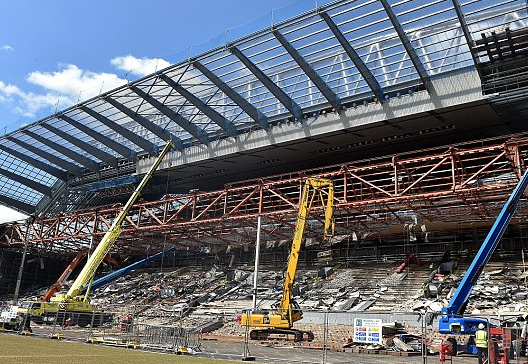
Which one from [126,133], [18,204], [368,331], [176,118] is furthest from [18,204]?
[368,331]

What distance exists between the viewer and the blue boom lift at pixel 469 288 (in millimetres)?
14203

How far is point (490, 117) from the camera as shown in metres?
32.0

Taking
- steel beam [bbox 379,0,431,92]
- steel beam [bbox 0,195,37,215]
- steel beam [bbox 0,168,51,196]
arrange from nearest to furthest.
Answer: steel beam [bbox 379,0,431,92]
steel beam [bbox 0,168,51,196]
steel beam [bbox 0,195,37,215]

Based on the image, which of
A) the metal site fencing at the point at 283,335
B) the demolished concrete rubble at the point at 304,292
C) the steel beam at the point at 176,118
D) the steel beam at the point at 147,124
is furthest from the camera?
the steel beam at the point at 147,124

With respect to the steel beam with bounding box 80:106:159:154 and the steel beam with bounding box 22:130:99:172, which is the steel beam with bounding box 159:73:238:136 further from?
the steel beam with bounding box 22:130:99:172

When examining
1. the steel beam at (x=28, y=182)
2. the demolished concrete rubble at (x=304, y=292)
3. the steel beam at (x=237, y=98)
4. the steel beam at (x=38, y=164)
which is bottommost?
the demolished concrete rubble at (x=304, y=292)

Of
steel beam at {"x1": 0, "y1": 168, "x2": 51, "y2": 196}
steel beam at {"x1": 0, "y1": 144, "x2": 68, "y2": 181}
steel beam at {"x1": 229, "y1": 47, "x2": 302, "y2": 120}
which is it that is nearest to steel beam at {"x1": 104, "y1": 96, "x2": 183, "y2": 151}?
steel beam at {"x1": 229, "y1": 47, "x2": 302, "y2": 120}

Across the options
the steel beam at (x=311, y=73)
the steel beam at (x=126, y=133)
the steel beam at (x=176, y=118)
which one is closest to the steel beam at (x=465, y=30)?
the steel beam at (x=311, y=73)

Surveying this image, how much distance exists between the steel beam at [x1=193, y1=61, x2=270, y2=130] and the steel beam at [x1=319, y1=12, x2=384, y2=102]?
31.6 ft

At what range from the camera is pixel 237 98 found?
35188 millimetres

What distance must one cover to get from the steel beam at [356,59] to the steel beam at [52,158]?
36.8m

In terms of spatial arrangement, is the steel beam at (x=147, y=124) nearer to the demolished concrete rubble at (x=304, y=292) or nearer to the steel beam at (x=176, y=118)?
the steel beam at (x=176, y=118)

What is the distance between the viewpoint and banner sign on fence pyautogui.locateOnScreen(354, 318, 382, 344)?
14.6m

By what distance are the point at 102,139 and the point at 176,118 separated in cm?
1051
